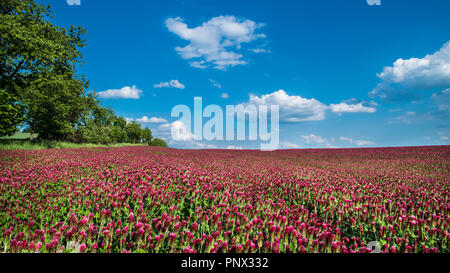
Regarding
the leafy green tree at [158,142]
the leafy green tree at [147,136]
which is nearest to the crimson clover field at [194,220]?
the leafy green tree at [158,142]

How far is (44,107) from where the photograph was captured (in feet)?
78.3

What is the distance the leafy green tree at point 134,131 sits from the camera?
84125mm

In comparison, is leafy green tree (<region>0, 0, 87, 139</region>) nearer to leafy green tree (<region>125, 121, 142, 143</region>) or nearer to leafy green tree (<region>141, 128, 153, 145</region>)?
leafy green tree (<region>125, 121, 142, 143</region>)

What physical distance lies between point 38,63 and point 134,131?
213ft

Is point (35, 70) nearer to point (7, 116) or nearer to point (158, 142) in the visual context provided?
point (7, 116)

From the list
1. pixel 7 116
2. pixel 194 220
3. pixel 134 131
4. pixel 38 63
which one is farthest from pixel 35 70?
pixel 134 131

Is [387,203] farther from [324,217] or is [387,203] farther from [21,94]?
[21,94]

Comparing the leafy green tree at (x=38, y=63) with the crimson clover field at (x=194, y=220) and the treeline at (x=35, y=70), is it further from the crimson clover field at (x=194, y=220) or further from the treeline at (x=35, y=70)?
the crimson clover field at (x=194, y=220)

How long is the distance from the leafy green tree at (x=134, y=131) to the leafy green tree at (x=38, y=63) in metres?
59.4

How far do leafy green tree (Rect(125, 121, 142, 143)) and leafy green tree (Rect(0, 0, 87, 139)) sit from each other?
59.4 metres

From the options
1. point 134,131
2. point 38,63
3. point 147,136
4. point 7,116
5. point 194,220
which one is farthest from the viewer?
point 147,136

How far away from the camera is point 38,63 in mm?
22453
